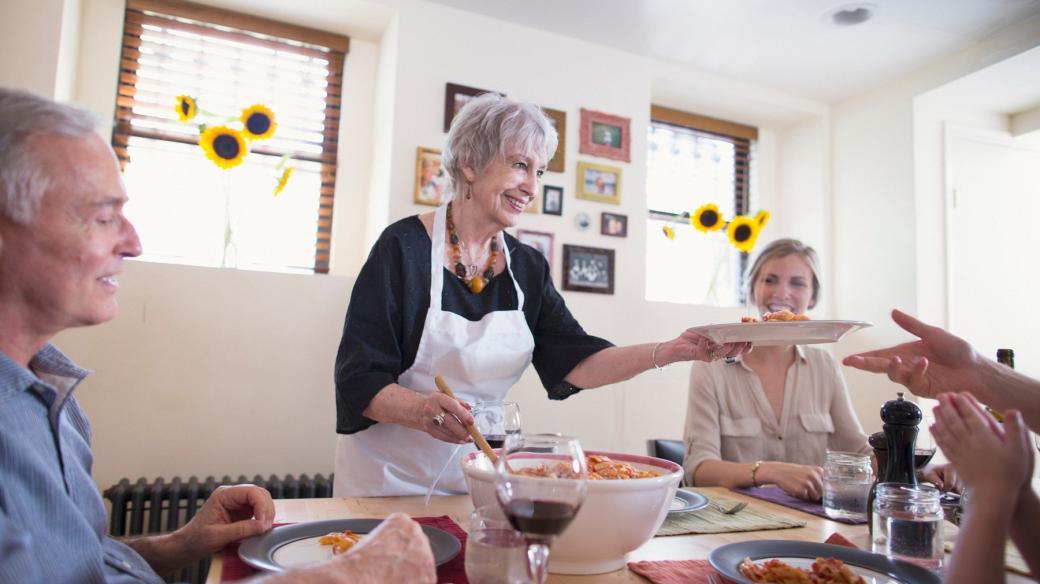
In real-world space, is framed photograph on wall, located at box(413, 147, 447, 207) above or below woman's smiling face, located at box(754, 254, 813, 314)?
above

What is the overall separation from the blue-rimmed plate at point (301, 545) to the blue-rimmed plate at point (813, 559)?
15.2 inches

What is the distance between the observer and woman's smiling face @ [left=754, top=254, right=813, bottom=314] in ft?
8.02

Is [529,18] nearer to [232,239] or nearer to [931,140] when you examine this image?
[232,239]

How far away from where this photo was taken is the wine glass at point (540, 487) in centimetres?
73

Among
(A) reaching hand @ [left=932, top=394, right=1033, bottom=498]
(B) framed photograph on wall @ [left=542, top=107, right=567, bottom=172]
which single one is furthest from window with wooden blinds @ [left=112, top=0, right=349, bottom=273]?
(A) reaching hand @ [left=932, top=394, right=1033, bottom=498]

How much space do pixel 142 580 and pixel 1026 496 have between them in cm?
120

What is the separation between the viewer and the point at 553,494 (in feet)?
2.39

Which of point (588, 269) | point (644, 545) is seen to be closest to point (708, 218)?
point (588, 269)

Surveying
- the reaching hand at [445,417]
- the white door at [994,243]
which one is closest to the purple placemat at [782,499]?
the reaching hand at [445,417]

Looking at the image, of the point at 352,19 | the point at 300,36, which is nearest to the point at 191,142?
the point at 300,36

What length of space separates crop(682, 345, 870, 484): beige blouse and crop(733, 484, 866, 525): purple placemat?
1.24 ft

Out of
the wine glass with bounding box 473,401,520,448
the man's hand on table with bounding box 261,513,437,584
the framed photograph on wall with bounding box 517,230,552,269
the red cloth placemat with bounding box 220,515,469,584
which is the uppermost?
the framed photograph on wall with bounding box 517,230,552,269

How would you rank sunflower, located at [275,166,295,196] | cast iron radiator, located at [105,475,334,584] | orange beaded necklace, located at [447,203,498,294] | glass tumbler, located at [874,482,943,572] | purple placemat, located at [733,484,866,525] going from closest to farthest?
glass tumbler, located at [874,482,943,572] → purple placemat, located at [733,484,866,525] → orange beaded necklace, located at [447,203,498,294] → cast iron radiator, located at [105,475,334,584] → sunflower, located at [275,166,295,196]

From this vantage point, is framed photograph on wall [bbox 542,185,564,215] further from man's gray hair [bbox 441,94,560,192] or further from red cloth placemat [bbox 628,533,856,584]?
red cloth placemat [bbox 628,533,856,584]
